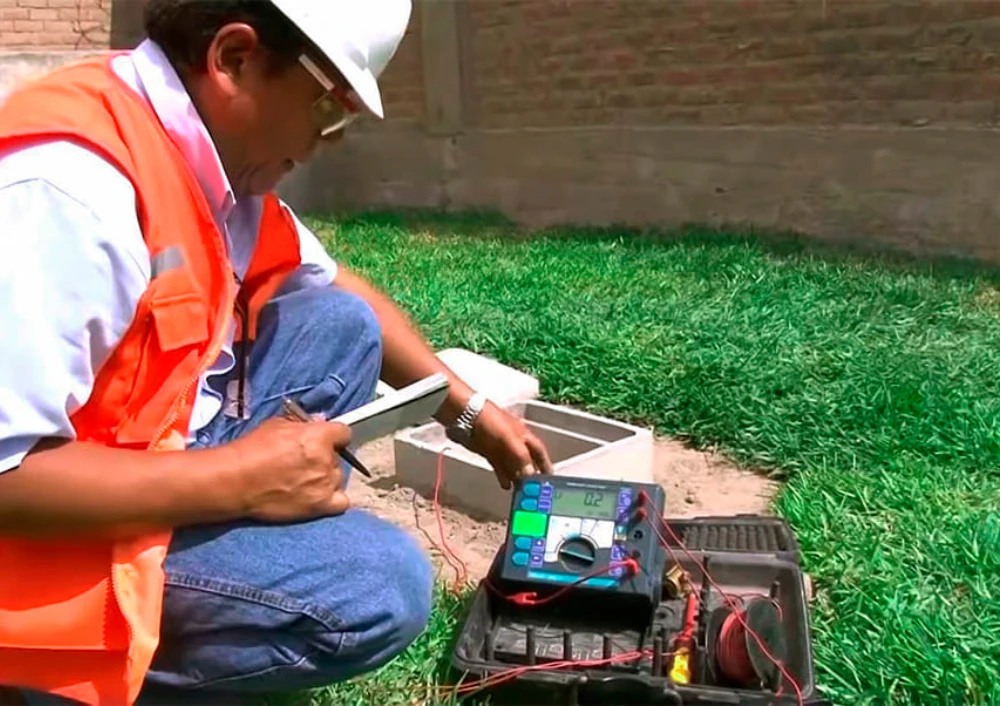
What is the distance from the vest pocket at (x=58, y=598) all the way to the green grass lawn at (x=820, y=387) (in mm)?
632

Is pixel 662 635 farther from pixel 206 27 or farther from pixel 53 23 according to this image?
pixel 53 23

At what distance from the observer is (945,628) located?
6.68 feet

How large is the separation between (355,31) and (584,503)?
0.89m

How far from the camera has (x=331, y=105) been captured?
1.58 metres

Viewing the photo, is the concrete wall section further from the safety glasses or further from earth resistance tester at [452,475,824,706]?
the safety glasses

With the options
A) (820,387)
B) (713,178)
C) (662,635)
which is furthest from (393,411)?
(713,178)

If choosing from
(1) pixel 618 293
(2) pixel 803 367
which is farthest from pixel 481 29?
(2) pixel 803 367

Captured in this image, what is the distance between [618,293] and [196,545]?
11.8ft

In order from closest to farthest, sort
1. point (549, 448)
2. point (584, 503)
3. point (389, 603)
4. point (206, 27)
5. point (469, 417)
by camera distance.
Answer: point (206, 27)
point (389, 603)
point (584, 503)
point (469, 417)
point (549, 448)

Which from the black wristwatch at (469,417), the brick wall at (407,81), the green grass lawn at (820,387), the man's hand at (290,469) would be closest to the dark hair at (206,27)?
the man's hand at (290,469)

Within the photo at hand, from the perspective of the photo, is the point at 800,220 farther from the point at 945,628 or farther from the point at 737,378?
the point at 945,628

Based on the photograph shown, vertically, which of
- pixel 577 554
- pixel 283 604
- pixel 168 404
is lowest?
pixel 577 554

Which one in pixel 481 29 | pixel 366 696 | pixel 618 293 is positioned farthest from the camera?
pixel 481 29

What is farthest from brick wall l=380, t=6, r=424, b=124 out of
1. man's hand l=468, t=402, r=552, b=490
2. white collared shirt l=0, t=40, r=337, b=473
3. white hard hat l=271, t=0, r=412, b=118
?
white collared shirt l=0, t=40, r=337, b=473
